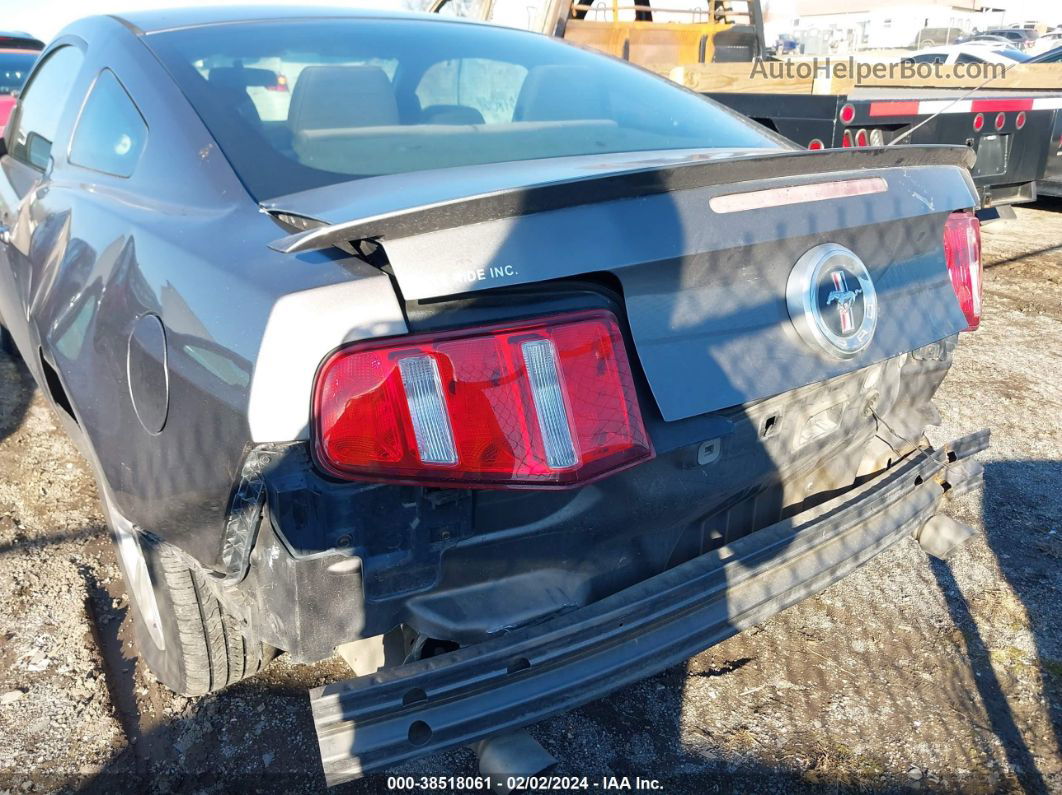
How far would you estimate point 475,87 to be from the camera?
95.8 inches

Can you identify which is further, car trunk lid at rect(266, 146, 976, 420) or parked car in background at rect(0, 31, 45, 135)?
parked car in background at rect(0, 31, 45, 135)

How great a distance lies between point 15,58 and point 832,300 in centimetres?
994

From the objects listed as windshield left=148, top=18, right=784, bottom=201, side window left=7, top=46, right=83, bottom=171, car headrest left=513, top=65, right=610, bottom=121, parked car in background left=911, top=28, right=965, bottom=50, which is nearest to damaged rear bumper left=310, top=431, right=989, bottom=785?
windshield left=148, top=18, right=784, bottom=201

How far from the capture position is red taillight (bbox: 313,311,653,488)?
1.36 meters

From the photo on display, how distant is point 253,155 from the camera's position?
5.92 ft

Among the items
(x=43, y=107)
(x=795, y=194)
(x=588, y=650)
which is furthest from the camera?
(x=43, y=107)

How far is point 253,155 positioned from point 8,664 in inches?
63.5

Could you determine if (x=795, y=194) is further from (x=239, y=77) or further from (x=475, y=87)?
(x=239, y=77)

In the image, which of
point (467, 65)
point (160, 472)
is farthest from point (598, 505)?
point (467, 65)

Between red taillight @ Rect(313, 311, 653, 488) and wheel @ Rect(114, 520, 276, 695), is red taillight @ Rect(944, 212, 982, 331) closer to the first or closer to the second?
red taillight @ Rect(313, 311, 653, 488)

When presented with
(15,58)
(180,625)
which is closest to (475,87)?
(180,625)

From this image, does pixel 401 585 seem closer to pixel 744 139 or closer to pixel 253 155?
pixel 253 155

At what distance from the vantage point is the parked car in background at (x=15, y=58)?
8383 millimetres

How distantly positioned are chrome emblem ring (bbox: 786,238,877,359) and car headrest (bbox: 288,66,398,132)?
107 cm
